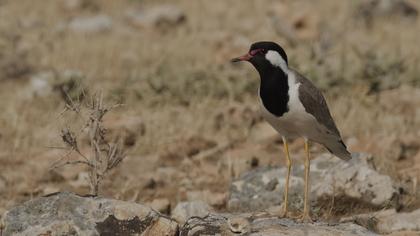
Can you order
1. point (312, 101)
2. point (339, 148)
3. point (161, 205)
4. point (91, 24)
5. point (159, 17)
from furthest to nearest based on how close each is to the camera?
point (159, 17) < point (91, 24) < point (161, 205) < point (339, 148) < point (312, 101)

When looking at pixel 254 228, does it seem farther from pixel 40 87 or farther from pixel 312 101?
pixel 40 87

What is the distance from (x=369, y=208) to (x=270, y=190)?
29.0 inches

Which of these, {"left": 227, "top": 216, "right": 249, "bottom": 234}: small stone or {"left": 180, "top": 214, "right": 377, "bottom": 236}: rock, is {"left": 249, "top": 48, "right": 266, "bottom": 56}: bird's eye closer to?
{"left": 180, "top": 214, "right": 377, "bottom": 236}: rock

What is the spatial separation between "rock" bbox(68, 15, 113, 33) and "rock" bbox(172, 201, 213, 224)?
6.96 m

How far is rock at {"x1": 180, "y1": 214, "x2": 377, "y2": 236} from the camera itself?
5078 millimetres

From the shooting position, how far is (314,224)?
5.38m

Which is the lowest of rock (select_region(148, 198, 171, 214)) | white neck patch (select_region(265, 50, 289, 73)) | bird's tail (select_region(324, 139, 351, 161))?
rock (select_region(148, 198, 171, 214))

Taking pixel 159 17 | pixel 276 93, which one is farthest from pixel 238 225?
pixel 159 17

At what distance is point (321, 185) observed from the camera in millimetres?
6910

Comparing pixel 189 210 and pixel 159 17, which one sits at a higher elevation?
pixel 159 17

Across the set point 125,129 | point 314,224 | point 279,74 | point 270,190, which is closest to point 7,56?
point 125,129

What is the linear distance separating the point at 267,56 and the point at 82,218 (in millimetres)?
1620

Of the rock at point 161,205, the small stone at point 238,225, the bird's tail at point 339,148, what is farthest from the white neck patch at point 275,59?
the rock at point 161,205

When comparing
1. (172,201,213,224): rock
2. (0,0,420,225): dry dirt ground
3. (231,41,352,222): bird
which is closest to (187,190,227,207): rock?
(0,0,420,225): dry dirt ground
